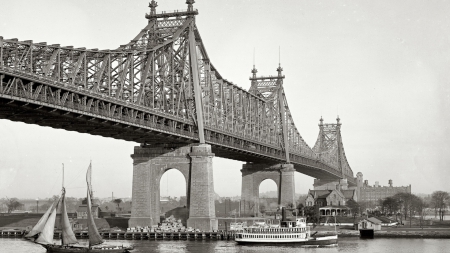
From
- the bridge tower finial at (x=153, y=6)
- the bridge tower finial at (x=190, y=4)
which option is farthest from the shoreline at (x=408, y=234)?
the bridge tower finial at (x=153, y=6)

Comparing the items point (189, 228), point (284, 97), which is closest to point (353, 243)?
point (189, 228)

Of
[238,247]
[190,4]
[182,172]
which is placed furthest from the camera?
[190,4]

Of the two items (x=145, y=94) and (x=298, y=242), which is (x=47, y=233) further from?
(x=298, y=242)

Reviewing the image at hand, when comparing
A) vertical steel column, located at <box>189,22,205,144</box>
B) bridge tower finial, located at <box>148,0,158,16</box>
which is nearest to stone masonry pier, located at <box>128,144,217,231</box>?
vertical steel column, located at <box>189,22,205,144</box>

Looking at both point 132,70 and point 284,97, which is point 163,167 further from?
point 284,97

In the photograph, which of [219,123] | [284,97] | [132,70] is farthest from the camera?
[284,97]

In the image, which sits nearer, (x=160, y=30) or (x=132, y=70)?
(x=132, y=70)

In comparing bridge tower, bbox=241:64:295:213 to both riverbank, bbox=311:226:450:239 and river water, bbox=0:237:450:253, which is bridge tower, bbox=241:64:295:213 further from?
river water, bbox=0:237:450:253

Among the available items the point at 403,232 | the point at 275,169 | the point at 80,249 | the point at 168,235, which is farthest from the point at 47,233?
the point at 275,169
